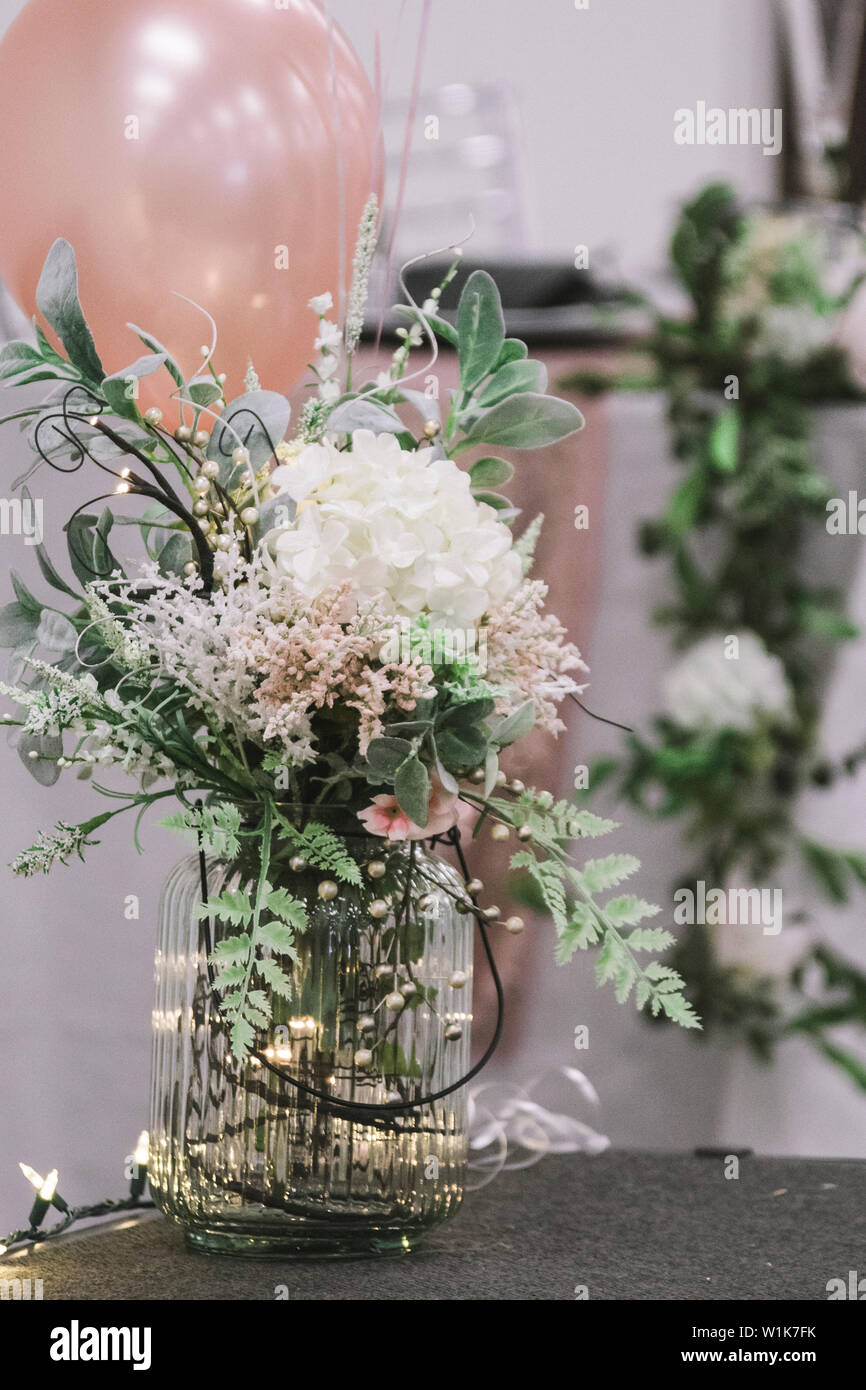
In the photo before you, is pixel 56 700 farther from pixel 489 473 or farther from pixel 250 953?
pixel 489 473

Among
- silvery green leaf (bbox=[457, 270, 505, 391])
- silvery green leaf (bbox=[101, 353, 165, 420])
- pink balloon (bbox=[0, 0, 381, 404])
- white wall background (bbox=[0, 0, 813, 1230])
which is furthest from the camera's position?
white wall background (bbox=[0, 0, 813, 1230])

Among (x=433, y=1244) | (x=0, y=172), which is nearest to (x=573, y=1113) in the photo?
(x=433, y=1244)

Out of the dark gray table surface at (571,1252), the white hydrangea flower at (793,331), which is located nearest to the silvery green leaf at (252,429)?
the dark gray table surface at (571,1252)

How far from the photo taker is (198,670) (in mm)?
656

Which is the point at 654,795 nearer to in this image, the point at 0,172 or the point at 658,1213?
the point at 658,1213

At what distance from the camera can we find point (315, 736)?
66 cm

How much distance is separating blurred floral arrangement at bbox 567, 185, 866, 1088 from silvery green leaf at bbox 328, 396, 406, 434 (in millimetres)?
903

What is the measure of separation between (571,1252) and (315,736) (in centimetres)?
37

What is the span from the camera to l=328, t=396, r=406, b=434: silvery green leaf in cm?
69

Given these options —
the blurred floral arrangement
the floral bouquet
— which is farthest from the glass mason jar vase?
the blurred floral arrangement

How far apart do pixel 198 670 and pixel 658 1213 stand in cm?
53

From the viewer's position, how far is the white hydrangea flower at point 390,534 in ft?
2.13

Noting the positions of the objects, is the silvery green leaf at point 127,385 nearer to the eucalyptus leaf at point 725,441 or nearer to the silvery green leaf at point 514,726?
the silvery green leaf at point 514,726

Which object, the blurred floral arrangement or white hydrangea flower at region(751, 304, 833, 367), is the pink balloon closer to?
the blurred floral arrangement
